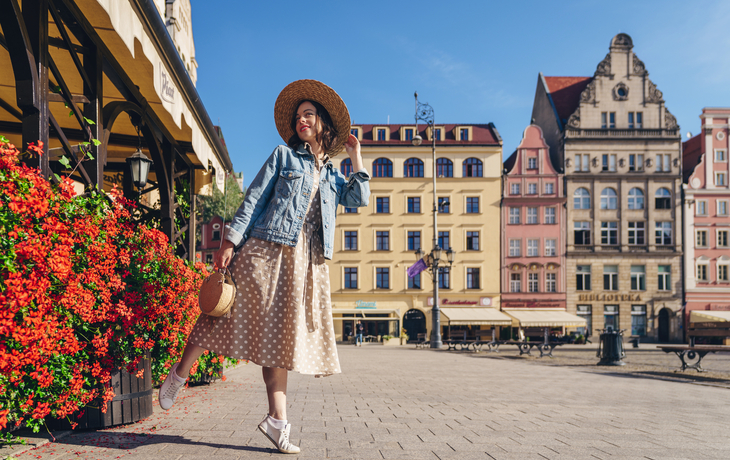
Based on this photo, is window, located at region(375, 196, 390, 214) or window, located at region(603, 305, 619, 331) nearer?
window, located at region(603, 305, 619, 331)

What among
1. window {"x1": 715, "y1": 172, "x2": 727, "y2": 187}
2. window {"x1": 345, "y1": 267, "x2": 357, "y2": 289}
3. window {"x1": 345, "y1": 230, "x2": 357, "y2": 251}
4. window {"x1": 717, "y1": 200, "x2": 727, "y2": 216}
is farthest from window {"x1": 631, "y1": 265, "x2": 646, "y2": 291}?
window {"x1": 345, "y1": 230, "x2": 357, "y2": 251}

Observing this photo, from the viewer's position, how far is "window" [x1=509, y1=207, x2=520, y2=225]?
3981 cm

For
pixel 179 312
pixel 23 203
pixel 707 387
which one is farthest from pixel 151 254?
pixel 707 387

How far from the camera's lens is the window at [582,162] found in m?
39.8

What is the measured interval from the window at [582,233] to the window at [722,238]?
9.05 m

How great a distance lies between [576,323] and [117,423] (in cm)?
3437

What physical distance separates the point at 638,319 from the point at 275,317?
4067cm

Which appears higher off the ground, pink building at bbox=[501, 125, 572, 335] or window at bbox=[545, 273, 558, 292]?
pink building at bbox=[501, 125, 572, 335]

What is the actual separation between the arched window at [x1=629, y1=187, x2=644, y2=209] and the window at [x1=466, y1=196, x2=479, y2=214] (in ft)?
34.1

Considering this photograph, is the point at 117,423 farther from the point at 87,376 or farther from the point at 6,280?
the point at 6,280

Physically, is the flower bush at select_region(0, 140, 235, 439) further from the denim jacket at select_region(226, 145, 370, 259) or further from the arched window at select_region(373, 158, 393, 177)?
the arched window at select_region(373, 158, 393, 177)

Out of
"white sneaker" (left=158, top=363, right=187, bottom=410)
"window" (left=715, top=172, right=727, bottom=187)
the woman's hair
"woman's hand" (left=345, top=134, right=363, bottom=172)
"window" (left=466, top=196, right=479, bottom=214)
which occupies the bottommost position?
"white sneaker" (left=158, top=363, right=187, bottom=410)

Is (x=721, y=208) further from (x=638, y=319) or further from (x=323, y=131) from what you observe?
(x=323, y=131)

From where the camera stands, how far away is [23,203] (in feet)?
8.34
